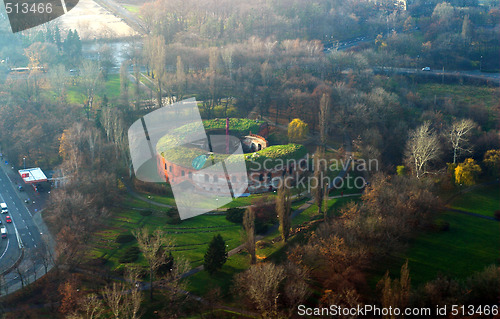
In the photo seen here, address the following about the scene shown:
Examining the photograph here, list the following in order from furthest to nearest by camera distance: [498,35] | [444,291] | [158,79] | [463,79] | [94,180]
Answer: [498,35]
[463,79]
[158,79]
[94,180]
[444,291]

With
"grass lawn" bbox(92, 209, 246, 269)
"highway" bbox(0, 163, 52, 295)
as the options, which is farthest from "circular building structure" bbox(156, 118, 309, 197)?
"highway" bbox(0, 163, 52, 295)

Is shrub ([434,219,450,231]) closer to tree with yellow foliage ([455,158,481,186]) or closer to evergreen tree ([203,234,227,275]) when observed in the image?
tree with yellow foliage ([455,158,481,186])

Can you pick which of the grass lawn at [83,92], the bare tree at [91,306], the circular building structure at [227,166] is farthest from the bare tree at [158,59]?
the bare tree at [91,306]

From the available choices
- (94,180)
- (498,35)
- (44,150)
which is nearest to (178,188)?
(94,180)

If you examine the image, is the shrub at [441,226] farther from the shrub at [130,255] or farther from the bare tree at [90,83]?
the bare tree at [90,83]

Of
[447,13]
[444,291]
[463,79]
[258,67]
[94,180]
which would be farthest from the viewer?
[447,13]

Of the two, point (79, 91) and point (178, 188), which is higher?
point (79, 91)

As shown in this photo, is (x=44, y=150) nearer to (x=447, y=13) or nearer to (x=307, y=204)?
(x=307, y=204)
